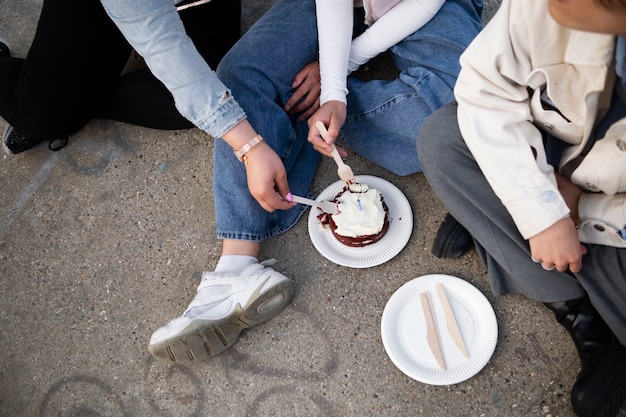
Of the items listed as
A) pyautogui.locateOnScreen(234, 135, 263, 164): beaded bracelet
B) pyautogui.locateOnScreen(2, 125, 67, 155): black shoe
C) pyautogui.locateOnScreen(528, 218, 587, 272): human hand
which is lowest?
pyautogui.locateOnScreen(528, 218, 587, 272): human hand

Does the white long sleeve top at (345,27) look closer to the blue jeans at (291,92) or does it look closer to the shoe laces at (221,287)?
the blue jeans at (291,92)

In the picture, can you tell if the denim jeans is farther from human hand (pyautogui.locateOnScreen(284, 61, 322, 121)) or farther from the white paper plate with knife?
the white paper plate with knife

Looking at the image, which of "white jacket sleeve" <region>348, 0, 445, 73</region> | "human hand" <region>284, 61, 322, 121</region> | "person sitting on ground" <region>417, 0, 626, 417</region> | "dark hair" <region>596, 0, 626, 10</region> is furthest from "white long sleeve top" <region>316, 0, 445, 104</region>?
"dark hair" <region>596, 0, 626, 10</region>

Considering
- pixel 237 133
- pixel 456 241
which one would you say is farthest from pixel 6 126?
pixel 456 241

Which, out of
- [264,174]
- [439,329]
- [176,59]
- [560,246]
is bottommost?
[439,329]

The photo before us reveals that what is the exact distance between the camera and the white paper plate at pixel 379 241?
5.78ft

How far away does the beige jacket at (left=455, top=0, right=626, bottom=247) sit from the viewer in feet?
4.04

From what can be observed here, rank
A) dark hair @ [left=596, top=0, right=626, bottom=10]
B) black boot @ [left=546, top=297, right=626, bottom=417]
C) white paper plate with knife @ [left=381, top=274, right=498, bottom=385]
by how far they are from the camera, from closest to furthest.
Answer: dark hair @ [left=596, top=0, right=626, bottom=10], black boot @ [left=546, top=297, right=626, bottom=417], white paper plate with knife @ [left=381, top=274, right=498, bottom=385]

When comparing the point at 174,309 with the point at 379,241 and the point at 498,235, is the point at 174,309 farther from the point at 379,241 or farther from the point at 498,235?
the point at 498,235

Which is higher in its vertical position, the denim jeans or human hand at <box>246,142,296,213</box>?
the denim jeans

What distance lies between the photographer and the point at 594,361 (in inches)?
56.4

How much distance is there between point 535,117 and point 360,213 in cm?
58

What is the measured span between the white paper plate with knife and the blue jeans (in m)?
0.43

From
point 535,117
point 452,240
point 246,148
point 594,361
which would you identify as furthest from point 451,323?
point 246,148
